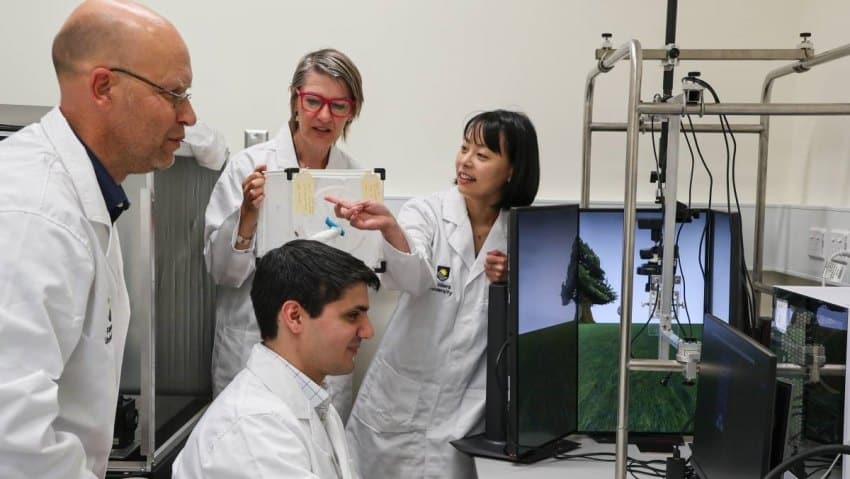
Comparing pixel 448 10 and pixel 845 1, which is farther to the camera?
pixel 448 10

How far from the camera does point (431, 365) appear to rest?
197 cm

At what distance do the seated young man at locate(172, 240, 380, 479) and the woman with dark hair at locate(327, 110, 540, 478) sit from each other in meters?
0.40

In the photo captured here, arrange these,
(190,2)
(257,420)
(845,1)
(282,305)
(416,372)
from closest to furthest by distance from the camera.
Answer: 1. (257,420)
2. (282,305)
3. (416,372)
4. (845,1)
5. (190,2)

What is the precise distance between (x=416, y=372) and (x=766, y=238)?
4.45 feet

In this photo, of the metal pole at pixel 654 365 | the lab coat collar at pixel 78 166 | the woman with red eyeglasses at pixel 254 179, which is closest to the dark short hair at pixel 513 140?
the woman with red eyeglasses at pixel 254 179

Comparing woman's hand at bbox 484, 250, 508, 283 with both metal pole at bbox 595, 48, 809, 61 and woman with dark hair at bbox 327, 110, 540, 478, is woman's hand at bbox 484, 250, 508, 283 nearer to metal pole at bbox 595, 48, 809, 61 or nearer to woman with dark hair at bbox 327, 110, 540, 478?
woman with dark hair at bbox 327, 110, 540, 478

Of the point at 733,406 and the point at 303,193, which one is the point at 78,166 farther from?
the point at 733,406

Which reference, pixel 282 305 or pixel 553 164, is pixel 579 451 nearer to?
pixel 282 305

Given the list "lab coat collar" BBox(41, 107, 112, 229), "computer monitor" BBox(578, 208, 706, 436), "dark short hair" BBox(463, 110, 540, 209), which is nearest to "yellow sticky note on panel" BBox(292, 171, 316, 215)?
"dark short hair" BBox(463, 110, 540, 209)

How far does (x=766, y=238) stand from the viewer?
8.48ft

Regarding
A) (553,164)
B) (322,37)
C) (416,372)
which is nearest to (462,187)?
(416,372)

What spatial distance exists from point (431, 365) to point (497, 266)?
12.2 inches

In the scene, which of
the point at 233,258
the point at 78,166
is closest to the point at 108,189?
the point at 78,166

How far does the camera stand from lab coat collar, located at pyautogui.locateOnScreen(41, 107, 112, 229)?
3.44 ft
